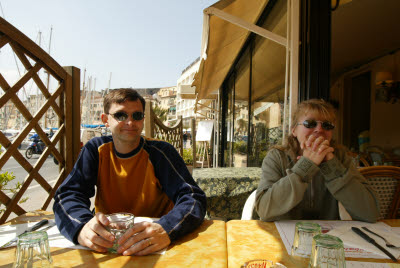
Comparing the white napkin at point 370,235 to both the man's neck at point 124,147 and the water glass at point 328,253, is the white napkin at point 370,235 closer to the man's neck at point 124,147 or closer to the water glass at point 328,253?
the water glass at point 328,253

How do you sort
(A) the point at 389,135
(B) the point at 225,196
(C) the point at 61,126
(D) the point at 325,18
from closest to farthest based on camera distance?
(D) the point at 325,18, (C) the point at 61,126, (B) the point at 225,196, (A) the point at 389,135

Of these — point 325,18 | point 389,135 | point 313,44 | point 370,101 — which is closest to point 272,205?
point 313,44

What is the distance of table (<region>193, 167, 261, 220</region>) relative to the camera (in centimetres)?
297

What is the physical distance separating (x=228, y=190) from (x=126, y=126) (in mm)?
1759

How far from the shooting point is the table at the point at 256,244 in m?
0.86

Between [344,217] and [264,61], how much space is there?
2943 mm

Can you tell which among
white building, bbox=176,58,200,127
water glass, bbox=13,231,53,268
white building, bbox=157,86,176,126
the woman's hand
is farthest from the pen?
white building, bbox=157,86,176,126

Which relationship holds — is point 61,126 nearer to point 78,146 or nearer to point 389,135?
point 78,146

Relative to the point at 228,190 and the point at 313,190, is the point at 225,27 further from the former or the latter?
the point at 313,190

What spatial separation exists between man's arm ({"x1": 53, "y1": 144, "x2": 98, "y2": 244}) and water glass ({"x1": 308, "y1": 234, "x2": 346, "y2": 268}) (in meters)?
0.88

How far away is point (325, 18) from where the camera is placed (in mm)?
2105

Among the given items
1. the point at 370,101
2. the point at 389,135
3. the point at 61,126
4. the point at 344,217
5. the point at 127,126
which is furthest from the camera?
the point at 370,101

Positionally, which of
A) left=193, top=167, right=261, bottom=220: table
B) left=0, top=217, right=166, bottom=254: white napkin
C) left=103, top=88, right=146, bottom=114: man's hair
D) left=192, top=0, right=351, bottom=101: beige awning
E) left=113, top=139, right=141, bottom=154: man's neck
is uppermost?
left=192, top=0, right=351, bottom=101: beige awning

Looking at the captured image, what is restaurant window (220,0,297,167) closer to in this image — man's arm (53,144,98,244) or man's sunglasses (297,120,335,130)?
man's sunglasses (297,120,335,130)
